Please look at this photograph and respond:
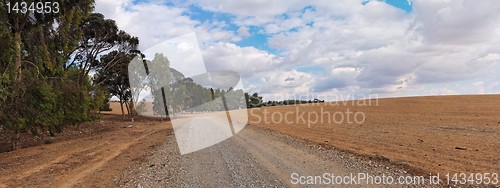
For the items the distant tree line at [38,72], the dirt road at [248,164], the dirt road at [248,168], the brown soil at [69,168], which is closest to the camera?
the dirt road at [248,168]

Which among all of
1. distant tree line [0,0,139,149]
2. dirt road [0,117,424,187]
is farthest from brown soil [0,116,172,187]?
distant tree line [0,0,139,149]

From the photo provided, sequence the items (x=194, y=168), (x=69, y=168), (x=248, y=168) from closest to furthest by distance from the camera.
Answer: (x=248, y=168) < (x=194, y=168) < (x=69, y=168)

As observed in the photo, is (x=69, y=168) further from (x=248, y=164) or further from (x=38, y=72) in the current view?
(x=38, y=72)

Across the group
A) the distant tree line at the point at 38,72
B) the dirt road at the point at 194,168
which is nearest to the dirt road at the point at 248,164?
the dirt road at the point at 194,168

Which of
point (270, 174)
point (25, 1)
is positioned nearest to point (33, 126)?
point (25, 1)

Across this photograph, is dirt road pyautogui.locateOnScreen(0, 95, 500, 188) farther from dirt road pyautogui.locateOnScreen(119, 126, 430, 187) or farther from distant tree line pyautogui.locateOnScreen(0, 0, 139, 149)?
distant tree line pyautogui.locateOnScreen(0, 0, 139, 149)

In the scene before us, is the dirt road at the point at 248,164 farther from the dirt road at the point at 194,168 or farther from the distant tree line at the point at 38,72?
the distant tree line at the point at 38,72

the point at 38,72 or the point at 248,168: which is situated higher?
the point at 38,72

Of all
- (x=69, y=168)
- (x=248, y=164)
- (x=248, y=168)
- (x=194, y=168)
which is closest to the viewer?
(x=248, y=168)

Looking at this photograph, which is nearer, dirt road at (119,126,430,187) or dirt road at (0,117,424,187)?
dirt road at (119,126,430,187)

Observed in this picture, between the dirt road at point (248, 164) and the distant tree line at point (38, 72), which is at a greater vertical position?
the distant tree line at point (38, 72)

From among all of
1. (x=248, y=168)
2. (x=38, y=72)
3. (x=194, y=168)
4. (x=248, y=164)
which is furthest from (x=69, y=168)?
(x=38, y=72)

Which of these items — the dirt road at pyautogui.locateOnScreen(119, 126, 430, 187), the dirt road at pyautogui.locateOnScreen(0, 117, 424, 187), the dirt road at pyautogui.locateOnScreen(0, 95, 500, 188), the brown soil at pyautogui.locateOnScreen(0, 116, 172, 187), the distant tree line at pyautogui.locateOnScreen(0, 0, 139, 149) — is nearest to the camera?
→ the dirt road at pyautogui.locateOnScreen(119, 126, 430, 187)

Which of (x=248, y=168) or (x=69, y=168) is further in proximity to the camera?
(x=69, y=168)
